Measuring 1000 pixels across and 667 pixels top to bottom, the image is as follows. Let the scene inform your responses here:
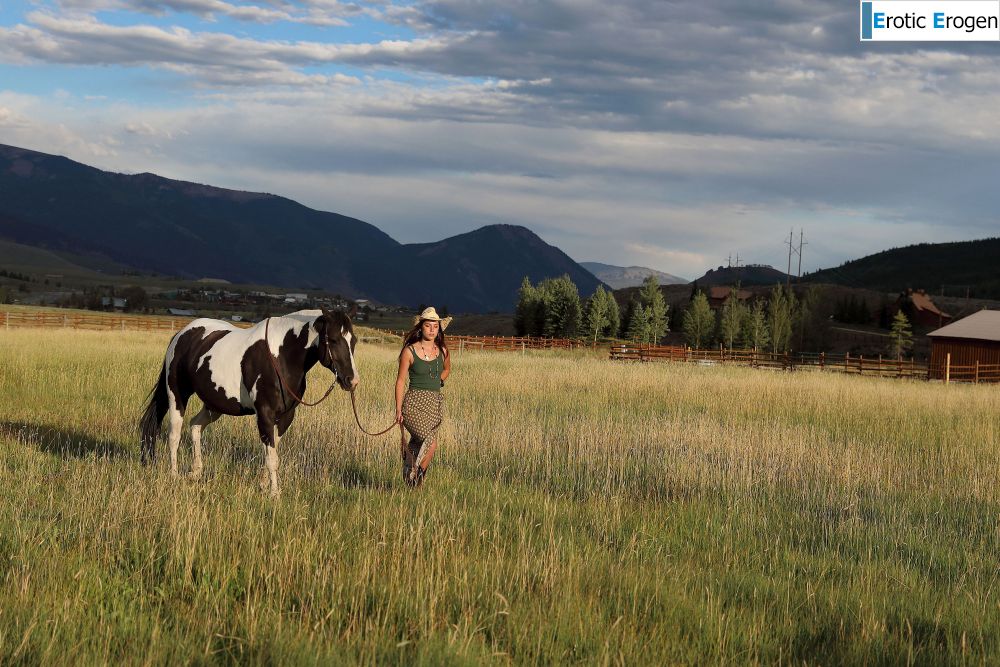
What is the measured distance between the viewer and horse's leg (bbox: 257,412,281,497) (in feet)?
28.3

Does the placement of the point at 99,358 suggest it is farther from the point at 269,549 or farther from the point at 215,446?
the point at 269,549

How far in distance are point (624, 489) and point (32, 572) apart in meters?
6.14

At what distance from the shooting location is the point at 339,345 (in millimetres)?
8461

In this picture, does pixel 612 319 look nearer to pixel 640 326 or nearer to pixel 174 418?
pixel 640 326

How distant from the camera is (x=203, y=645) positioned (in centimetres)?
477

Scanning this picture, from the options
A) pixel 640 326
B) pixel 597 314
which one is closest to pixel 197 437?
pixel 597 314

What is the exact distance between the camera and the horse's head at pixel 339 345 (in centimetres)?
836

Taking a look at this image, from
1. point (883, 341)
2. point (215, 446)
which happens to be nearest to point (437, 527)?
point (215, 446)

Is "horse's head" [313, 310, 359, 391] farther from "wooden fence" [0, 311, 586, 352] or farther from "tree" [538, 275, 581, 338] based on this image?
"tree" [538, 275, 581, 338]

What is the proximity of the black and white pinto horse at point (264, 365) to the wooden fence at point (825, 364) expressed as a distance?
39.7 metres

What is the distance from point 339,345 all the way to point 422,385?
0.97m

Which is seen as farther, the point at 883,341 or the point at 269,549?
the point at 883,341

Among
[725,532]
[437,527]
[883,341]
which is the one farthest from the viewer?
[883,341]

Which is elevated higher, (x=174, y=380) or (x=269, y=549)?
(x=174, y=380)
